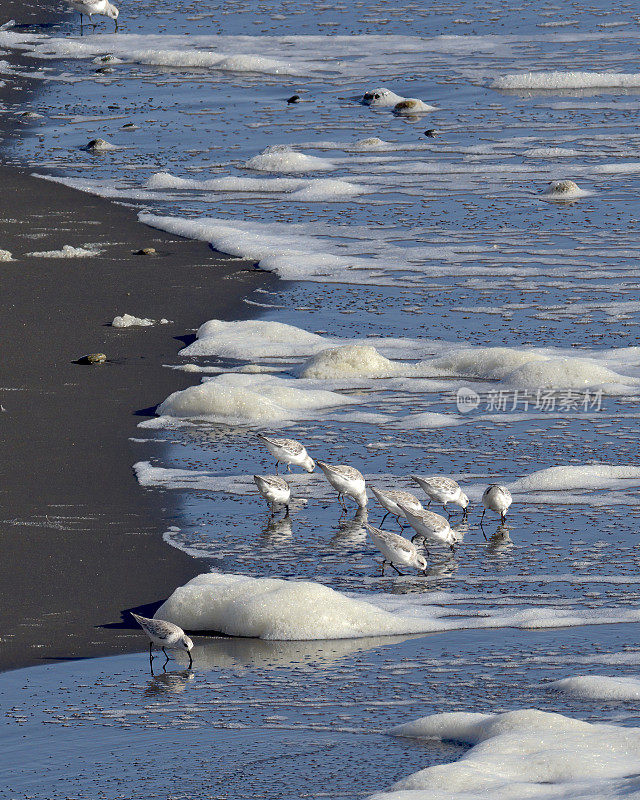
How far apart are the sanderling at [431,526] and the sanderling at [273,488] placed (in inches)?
29.0

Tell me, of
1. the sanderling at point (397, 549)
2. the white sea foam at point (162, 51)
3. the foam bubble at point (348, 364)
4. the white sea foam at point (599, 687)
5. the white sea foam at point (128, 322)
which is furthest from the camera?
the white sea foam at point (162, 51)

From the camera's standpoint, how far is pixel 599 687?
6539mm

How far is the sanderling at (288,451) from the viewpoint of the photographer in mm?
9289

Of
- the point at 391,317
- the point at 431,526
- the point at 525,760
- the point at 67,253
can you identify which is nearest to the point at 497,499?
the point at 431,526

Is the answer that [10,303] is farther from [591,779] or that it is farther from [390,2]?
[390,2]

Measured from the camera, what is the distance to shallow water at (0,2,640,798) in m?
6.75

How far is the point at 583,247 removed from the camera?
15242 mm

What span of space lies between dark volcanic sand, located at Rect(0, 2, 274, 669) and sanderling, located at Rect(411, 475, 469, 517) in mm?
1483

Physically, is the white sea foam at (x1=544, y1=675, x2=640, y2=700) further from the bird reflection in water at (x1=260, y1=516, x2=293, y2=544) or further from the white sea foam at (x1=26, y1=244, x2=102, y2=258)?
the white sea foam at (x1=26, y1=244, x2=102, y2=258)

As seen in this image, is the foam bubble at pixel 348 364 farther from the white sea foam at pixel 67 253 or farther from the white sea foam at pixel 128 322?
the white sea foam at pixel 67 253

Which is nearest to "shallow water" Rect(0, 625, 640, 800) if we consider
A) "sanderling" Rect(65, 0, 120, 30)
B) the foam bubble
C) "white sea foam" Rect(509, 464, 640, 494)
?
"white sea foam" Rect(509, 464, 640, 494)

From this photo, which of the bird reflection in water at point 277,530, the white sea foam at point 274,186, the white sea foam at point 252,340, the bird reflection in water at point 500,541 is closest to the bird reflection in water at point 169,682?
the bird reflection in water at point 277,530

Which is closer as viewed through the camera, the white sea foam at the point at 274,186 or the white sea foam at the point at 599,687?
the white sea foam at the point at 599,687

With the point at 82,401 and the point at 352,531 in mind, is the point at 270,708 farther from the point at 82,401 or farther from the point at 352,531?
the point at 82,401
